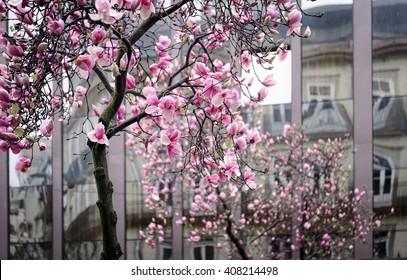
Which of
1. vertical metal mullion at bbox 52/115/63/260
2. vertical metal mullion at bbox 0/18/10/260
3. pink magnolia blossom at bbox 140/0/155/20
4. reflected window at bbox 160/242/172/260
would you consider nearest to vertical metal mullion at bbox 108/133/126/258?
reflected window at bbox 160/242/172/260

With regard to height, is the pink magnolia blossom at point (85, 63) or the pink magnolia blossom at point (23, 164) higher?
the pink magnolia blossom at point (85, 63)

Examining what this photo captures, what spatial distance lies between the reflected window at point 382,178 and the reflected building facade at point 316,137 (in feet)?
0.05

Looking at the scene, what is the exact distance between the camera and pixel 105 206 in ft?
7.85

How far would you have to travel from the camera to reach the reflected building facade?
8.84m

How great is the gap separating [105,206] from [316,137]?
7.14 m

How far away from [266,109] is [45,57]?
7.39m

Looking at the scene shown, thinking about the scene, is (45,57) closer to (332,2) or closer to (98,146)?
(98,146)

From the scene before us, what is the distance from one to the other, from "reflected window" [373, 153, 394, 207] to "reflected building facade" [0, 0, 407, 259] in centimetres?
2

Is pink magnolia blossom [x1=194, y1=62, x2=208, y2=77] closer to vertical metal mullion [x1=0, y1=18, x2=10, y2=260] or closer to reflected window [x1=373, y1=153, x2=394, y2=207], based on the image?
reflected window [x1=373, y1=153, x2=394, y2=207]

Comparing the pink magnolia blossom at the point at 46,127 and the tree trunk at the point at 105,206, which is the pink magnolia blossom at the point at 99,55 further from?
the tree trunk at the point at 105,206

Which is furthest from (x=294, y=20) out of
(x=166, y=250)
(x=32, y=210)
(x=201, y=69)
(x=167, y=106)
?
(x=32, y=210)

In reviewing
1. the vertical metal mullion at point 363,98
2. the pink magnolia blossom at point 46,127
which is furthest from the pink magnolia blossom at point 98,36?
the vertical metal mullion at point 363,98

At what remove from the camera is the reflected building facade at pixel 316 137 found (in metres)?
8.84
